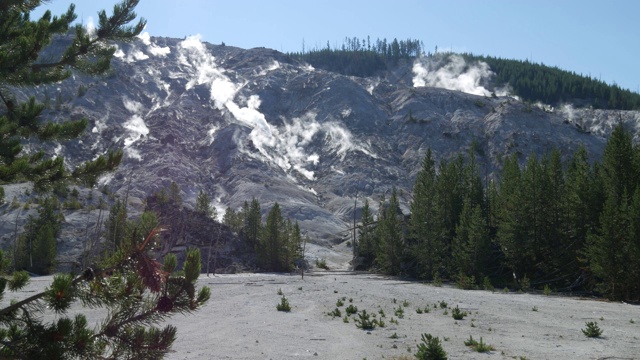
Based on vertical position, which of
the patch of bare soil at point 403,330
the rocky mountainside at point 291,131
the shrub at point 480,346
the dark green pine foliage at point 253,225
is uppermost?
the rocky mountainside at point 291,131

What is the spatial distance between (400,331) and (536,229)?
115 ft

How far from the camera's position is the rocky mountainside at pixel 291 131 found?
119m

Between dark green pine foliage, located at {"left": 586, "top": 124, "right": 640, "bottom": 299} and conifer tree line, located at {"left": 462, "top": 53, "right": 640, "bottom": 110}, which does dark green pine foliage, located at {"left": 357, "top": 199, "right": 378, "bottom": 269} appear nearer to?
dark green pine foliage, located at {"left": 586, "top": 124, "right": 640, "bottom": 299}

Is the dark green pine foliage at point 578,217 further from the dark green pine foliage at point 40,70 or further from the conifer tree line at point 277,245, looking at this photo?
the dark green pine foliage at point 40,70

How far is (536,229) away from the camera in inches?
2047

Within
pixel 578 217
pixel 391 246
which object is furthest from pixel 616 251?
pixel 391 246

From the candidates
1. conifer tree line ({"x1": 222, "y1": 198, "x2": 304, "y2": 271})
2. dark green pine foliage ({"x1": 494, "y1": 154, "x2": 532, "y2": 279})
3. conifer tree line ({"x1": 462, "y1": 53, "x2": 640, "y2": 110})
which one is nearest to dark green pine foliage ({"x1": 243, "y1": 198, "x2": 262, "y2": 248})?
conifer tree line ({"x1": 222, "y1": 198, "x2": 304, "y2": 271})

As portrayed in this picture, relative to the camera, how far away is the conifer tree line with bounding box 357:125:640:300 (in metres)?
37.7

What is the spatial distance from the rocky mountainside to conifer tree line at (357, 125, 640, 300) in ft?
111

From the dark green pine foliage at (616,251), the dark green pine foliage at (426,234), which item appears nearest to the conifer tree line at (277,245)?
the dark green pine foliage at (426,234)

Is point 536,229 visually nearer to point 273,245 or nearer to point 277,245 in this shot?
point 277,245

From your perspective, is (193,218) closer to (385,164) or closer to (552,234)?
(552,234)

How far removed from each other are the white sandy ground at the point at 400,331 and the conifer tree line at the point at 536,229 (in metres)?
7.40

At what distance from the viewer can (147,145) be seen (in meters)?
129
